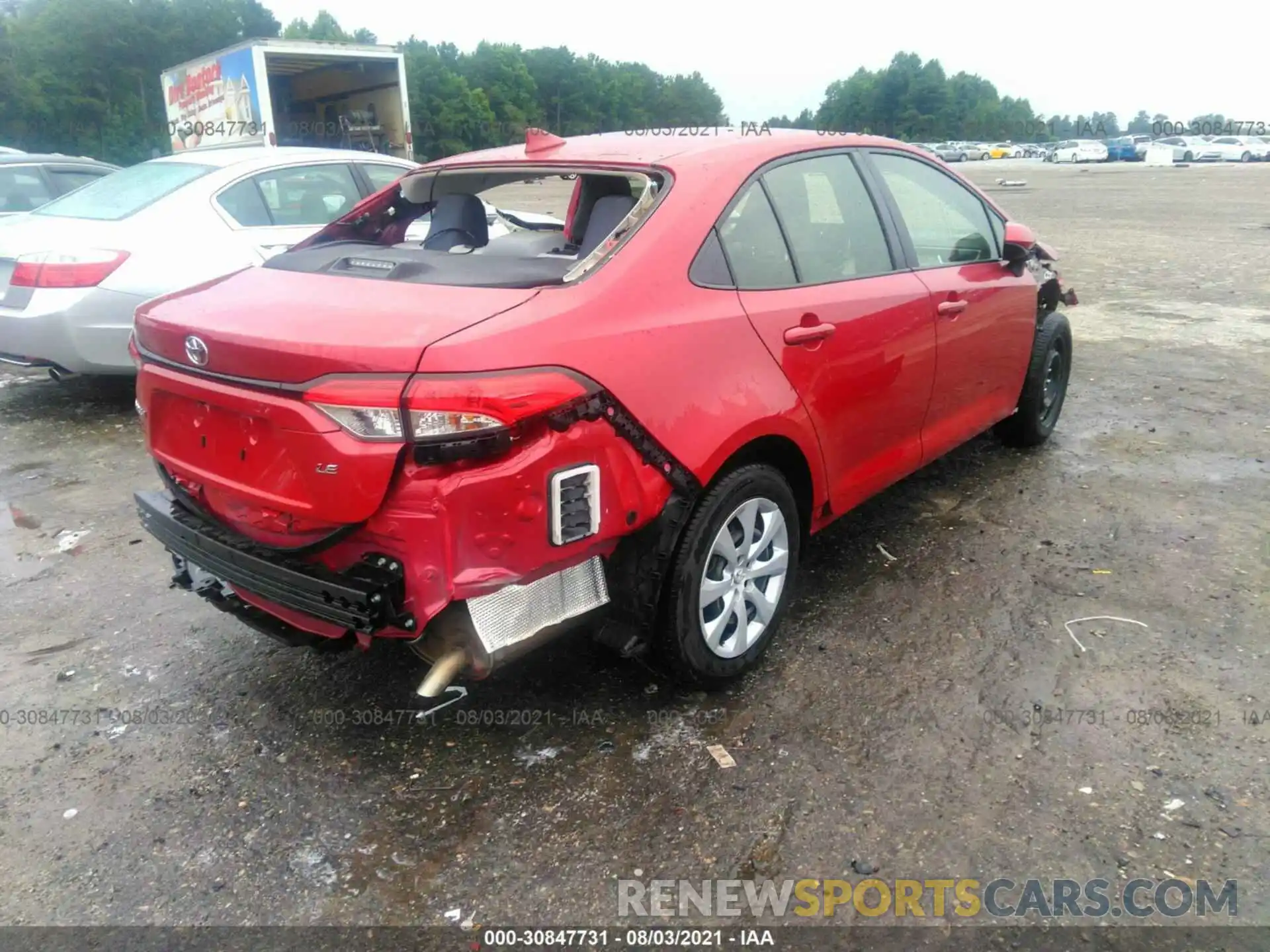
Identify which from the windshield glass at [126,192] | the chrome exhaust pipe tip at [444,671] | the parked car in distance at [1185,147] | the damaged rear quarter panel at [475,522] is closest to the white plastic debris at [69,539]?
the windshield glass at [126,192]

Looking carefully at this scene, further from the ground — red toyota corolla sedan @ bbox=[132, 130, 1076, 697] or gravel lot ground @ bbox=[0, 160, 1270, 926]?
red toyota corolla sedan @ bbox=[132, 130, 1076, 697]

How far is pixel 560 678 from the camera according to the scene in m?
3.20

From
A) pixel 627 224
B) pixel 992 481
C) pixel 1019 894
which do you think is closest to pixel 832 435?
pixel 627 224

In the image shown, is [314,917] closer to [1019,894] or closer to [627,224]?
[1019,894]

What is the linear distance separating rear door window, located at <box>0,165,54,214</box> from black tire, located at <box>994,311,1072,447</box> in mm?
8104

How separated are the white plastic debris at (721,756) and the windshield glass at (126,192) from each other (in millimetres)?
4936

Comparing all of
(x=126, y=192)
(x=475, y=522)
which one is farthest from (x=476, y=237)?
(x=126, y=192)

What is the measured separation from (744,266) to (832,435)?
0.68 metres

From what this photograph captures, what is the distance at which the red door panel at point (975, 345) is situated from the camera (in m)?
3.87

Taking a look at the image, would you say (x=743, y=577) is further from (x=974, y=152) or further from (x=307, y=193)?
(x=974, y=152)

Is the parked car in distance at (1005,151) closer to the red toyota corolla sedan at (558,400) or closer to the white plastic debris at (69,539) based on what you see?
the red toyota corolla sedan at (558,400)

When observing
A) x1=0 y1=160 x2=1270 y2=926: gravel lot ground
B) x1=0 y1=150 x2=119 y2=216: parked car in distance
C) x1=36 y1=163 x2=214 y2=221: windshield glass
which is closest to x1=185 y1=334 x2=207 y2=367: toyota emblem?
x1=0 y1=160 x2=1270 y2=926: gravel lot ground

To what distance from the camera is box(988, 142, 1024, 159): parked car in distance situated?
7094 centimetres

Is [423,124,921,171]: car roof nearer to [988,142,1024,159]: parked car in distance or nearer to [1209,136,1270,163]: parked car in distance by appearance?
[1209,136,1270,163]: parked car in distance
